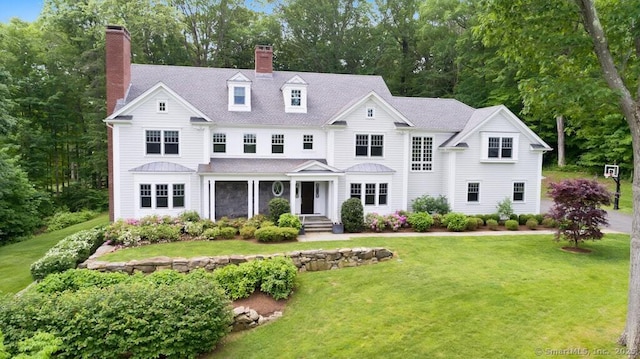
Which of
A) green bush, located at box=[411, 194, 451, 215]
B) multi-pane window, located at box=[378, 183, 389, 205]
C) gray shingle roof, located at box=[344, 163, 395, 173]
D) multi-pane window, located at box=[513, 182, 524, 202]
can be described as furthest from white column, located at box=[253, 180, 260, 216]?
multi-pane window, located at box=[513, 182, 524, 202]

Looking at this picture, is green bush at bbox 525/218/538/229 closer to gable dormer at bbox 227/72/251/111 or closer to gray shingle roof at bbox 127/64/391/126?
gray shingle roof at bbox 127/64/391/126

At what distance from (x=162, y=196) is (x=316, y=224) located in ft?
26.0

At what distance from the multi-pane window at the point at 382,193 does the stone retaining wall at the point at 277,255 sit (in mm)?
7043

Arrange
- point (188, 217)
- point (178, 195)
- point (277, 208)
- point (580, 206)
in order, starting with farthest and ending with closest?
point (178, 195), point (277, 208), point (188, 217), point (580, 206)

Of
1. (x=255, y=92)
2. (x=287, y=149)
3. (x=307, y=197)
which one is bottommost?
(x=307, y=197)

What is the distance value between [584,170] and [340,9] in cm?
3008

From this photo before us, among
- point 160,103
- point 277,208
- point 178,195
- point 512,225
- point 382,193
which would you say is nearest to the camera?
point 277,208

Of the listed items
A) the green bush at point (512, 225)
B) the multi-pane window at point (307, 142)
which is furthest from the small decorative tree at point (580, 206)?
the multi-pane window at point (307, 142)

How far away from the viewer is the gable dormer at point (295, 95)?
21.7 m

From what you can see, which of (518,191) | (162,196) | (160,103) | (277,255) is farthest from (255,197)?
(518,191)

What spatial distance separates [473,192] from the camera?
21609mm

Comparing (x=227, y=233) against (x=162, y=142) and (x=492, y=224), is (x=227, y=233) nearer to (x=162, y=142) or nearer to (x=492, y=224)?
(x=162, y=142)

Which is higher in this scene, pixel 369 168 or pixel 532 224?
pixel 369 168

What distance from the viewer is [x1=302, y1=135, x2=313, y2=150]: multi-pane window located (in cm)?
2125
